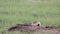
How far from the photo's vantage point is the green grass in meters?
12.1

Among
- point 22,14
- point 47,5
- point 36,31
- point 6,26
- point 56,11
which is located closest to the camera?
point 36,31

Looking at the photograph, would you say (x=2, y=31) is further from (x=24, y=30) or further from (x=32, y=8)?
(x=32, y=8)

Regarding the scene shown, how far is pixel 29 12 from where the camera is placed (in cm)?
1457

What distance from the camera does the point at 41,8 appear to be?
52.1 ft

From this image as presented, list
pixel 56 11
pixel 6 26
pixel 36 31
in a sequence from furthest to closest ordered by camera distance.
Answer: pixel 56 11 → pixel 6 26 → pixel 36 31

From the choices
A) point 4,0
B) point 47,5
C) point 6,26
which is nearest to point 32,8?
point 47,5

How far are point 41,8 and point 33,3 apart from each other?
181cm

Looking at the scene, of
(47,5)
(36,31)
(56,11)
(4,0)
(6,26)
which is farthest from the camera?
(4,0)

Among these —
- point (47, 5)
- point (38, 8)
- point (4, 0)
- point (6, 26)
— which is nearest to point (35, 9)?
point (38, 8)

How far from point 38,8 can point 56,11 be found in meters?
1.30

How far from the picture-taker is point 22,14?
14.1m

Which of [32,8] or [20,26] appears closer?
[20,26]

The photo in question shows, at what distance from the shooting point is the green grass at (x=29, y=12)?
12.1 metres

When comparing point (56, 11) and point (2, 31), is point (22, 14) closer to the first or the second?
point (56, 11)
